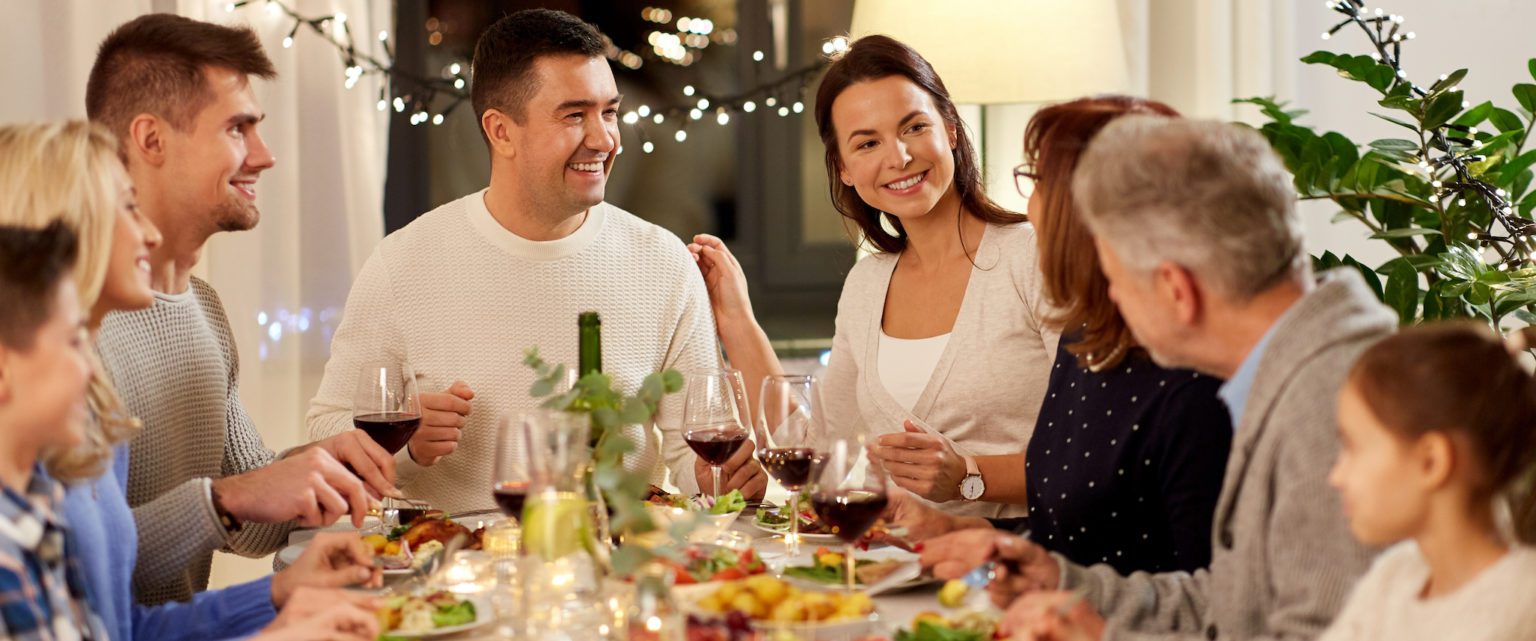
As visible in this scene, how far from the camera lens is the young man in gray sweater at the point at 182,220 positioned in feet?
7.21

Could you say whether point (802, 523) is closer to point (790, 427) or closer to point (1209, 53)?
point (790, 427)

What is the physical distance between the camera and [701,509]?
1.96 meters

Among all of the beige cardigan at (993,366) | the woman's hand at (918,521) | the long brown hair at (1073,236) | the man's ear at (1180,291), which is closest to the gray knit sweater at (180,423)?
the woman's hand at (918,521)

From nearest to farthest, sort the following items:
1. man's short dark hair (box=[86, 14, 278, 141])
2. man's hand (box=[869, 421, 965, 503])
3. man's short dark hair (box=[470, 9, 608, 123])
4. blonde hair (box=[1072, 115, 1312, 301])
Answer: blonde hair (box=[1072, 115, 1312, 301]) → man's hand (box=[869, 421, 965, 503]) → man's short dark hair (box=[86, 14, 278, 141]) → man's short dark hair (box=[470, 9, 608, 123])

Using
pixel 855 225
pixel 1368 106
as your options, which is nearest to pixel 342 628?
pixel 855 225

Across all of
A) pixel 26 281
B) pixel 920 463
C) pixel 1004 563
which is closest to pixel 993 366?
pixel 920 463

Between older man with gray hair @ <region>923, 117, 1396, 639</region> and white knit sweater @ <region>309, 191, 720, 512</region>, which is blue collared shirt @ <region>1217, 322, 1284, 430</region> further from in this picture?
white knit sweater @ <region>309, 191, 720, 512</region>

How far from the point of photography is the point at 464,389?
7.34 feet

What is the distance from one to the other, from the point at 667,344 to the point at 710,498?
2.52 ft

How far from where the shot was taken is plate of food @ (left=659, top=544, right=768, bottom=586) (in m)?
1.63

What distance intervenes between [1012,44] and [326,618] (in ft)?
7.98

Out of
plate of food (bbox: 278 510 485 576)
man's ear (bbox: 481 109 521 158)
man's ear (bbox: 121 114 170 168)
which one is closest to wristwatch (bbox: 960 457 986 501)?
plate of food (bbox: 278 510 485 576)

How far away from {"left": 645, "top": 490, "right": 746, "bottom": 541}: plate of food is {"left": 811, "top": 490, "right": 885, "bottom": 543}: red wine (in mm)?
217

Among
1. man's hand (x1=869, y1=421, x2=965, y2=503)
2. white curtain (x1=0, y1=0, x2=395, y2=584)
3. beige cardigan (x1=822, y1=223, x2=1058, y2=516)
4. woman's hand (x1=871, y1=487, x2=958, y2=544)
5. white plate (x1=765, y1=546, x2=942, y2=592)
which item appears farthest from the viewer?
white curtain (x1=0, y1=0, x2=395, y2=584)
